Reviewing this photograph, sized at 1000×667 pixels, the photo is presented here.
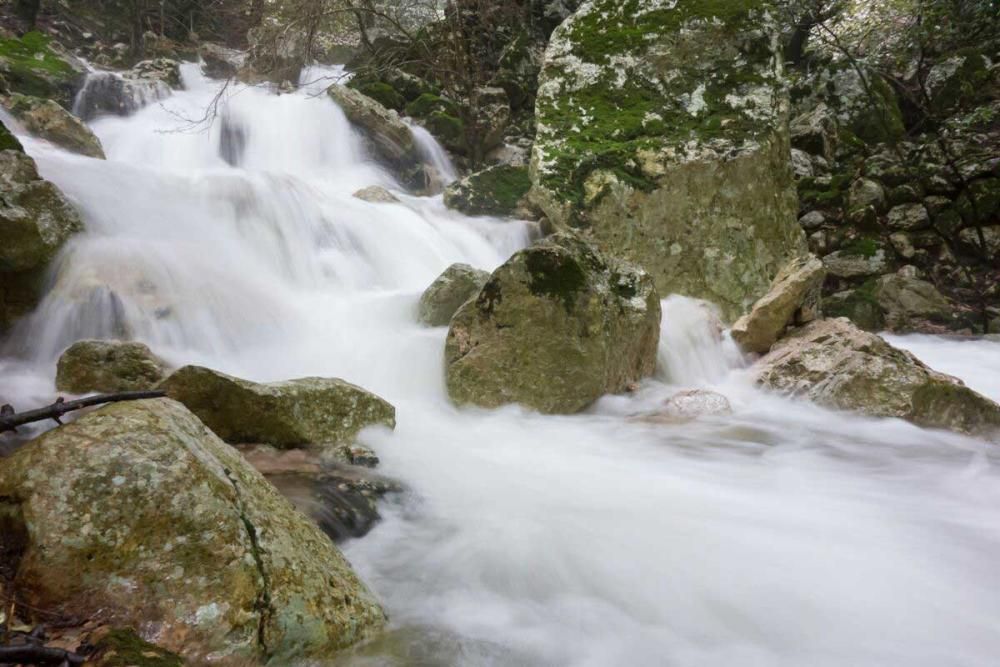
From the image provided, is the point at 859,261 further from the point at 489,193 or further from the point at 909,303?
the point at 489,193

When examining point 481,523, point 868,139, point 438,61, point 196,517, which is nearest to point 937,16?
point 868,139

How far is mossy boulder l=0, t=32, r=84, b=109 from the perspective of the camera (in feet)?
35.5

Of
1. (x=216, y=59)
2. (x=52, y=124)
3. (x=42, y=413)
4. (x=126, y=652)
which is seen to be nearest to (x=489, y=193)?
(x=52, y=124)

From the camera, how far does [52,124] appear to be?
318 inches

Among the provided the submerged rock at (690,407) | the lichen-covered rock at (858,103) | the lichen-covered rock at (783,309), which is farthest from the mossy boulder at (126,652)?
the lichen-covered rock at (858,103)

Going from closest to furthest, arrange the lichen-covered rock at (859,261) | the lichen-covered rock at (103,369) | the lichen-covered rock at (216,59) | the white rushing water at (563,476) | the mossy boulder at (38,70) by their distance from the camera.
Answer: the white rushing water at (563,476), the lichen-covered rock at (103,369), the lichen-covered rock at (859,261), the mossy boulder at (38,70), the lichen-covered rock at (216,59)

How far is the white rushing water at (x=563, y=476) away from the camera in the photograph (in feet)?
6.21

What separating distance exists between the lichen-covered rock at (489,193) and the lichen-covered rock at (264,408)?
678 cm

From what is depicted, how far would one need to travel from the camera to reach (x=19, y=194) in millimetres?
4422

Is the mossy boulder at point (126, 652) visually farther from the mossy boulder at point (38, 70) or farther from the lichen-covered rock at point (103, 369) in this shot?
the mossy boulder at point (38, 70)

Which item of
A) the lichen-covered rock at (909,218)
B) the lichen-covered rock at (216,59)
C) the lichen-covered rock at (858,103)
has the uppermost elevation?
the lichen-covered rock at (216,59)

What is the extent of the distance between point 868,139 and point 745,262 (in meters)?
7.55

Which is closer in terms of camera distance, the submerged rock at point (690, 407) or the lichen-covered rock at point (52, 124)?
the submerged rock at point (690, 407)

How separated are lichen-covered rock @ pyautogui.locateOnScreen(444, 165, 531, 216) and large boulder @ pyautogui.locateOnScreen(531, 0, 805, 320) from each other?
93.2 inches
